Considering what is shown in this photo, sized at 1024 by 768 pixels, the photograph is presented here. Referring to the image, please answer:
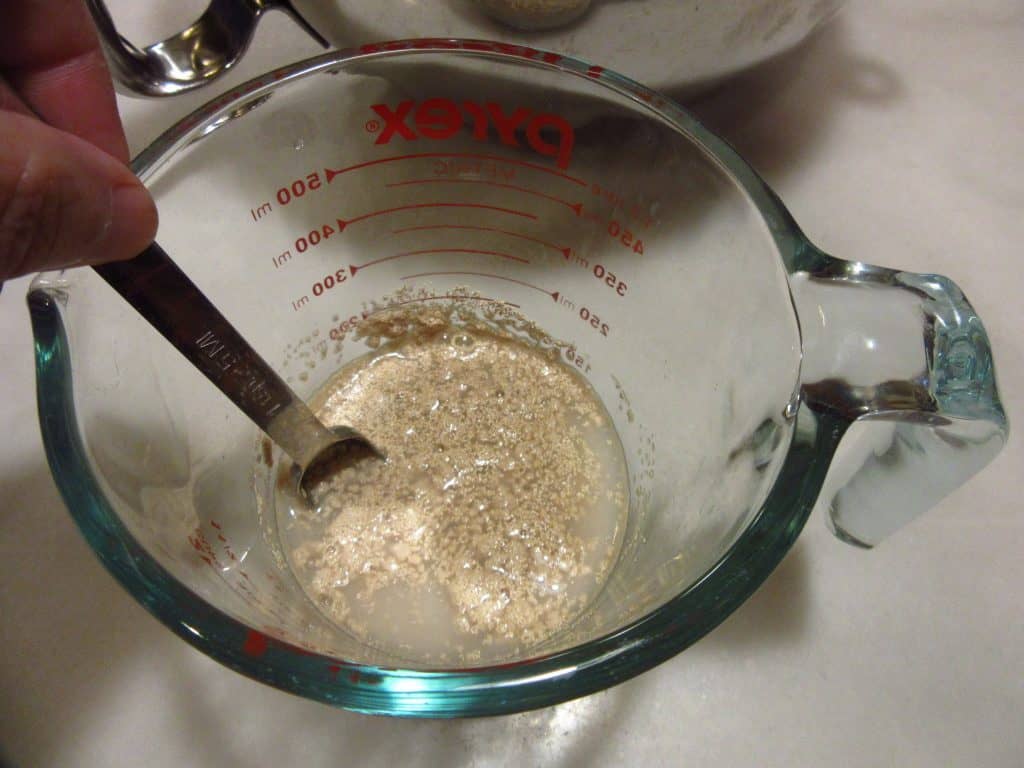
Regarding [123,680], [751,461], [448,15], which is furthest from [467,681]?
[448,15]

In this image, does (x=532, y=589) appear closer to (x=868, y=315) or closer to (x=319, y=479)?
(x=319, y=479)

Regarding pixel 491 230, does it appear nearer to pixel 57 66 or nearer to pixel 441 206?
pixel 441 206

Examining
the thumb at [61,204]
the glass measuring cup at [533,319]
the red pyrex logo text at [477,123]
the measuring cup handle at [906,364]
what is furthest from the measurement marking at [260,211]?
the measuring cup handle at [906,364]

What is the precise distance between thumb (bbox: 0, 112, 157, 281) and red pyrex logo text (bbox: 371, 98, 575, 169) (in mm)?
261

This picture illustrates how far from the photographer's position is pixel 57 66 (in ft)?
1.82

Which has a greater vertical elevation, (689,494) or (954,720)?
(689,494)

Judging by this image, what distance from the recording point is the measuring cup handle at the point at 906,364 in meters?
0.39

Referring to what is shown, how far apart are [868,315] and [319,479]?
0.44 m

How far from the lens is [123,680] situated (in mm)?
571

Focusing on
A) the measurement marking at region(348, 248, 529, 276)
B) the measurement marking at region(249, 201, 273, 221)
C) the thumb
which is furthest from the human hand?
the measurement marking at region(348, 248, 529, 276)

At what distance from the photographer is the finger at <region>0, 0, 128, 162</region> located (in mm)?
542

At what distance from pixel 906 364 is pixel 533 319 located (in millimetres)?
374

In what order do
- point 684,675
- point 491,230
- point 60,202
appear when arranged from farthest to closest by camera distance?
point 491,230, point 684,675, point 60,202

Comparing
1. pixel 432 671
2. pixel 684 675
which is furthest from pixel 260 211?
pixel 684 675
